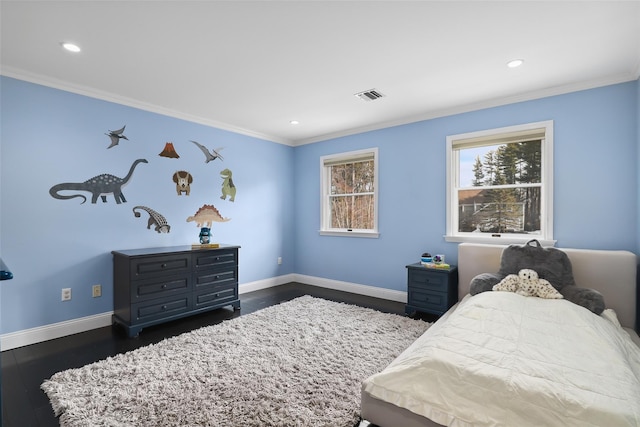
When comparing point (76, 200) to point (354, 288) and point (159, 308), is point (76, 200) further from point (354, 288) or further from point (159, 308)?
point (354, 288)

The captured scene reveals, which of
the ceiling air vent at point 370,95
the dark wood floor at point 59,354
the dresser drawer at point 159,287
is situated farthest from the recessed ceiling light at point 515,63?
the dresser drawer at point 159,287

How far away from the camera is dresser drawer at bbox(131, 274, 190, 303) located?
3129 mm

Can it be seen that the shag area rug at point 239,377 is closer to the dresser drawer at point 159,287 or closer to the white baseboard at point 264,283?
the dresser drawer at point 159,287

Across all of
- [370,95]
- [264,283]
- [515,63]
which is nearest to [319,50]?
[370,95]

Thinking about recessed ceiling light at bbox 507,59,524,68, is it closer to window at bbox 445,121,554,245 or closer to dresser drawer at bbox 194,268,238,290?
window at bbox 445,121,554,245

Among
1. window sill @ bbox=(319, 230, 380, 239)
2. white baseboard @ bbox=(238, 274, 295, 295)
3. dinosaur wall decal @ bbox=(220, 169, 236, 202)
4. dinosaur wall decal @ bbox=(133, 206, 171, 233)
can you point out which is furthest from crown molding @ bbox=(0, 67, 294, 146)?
white baseboard @ bbox=(238, 274, 295, 295)

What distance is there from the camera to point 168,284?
3.36 meters

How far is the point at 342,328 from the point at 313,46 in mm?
2614

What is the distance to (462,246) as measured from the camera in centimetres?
352

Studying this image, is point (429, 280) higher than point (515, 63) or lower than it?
lower

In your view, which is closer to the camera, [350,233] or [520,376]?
[520,376]

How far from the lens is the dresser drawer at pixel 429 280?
11.4 feet

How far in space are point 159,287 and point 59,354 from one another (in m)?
0.92

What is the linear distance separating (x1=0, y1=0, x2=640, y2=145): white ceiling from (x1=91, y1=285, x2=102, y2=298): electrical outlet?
78.9 inches
